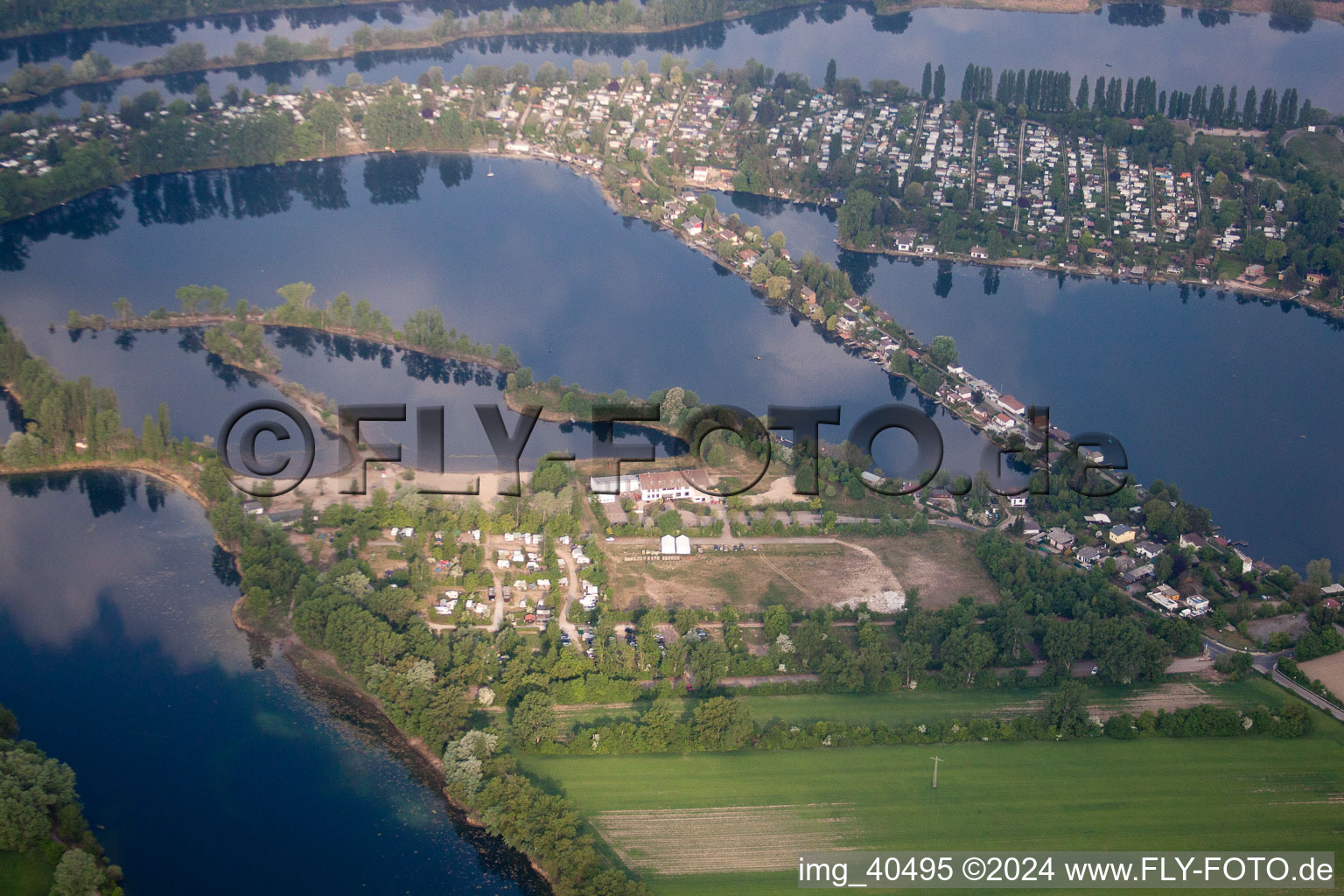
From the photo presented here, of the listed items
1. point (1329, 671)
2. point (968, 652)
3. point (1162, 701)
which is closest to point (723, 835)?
point (968, 652)

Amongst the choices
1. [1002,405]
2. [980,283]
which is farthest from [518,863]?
[980,283]

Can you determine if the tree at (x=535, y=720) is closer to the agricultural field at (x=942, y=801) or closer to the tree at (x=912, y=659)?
the agricultural field at (x=942, y=801)

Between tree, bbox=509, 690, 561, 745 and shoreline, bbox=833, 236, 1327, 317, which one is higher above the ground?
shoreline, bbox=833, 236, 1327, 317

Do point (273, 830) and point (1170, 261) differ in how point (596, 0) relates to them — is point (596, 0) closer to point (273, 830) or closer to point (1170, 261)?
point (1170, 261)

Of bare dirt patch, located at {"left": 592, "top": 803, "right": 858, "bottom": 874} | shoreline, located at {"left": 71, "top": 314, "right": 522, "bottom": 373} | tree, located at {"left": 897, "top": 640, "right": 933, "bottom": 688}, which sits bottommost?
bare dirt patch, located at {"left": 592, "top": 803, "right": 858, "bottom": 874}

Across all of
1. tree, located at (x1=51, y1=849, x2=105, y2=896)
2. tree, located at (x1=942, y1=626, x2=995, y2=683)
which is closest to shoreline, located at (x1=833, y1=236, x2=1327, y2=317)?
tree, located at (x1=942, y1=626, x2=995, y2=683)

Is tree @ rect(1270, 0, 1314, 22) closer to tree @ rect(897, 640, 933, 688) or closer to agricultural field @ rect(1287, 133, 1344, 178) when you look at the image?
agricultural field @ rect(1287, 133, 1344, 178)
